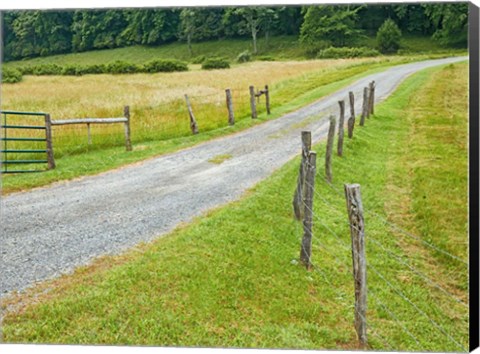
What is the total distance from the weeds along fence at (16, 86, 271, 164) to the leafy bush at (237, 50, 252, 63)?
1.55 metres

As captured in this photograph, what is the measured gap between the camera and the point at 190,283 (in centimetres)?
657

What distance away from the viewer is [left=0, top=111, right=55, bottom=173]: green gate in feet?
40.3

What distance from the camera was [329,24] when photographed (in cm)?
1248

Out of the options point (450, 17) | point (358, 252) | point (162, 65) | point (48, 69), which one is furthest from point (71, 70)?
point (358, 252)

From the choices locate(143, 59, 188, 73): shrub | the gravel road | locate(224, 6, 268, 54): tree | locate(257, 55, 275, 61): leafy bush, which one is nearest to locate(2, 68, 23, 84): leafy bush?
the gravel road

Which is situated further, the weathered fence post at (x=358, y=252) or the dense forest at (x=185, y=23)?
the dense forest at (x=185, y=23)

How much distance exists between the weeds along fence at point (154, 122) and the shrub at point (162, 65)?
116 centimetres

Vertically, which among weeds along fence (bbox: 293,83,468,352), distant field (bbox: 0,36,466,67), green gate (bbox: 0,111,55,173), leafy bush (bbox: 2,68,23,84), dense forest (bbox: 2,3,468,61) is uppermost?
dense forest (bbox: 2,3,468,61)

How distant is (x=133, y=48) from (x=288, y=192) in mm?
7727

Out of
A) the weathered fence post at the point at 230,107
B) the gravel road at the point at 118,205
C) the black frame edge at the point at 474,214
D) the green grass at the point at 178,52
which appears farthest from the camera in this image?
the weathered fence post at the point at 230,107

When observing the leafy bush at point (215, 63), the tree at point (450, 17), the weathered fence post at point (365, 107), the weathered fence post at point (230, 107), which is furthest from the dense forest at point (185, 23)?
the leafy bush at point (215, 63)

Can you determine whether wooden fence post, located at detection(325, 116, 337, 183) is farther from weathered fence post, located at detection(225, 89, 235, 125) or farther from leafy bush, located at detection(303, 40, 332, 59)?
leafy bush, located at detection(303, 40, 332, 59)

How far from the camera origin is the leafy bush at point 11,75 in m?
11.9

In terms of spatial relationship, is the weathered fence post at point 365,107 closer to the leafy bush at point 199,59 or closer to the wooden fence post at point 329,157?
the leafy bush at point 199,59
